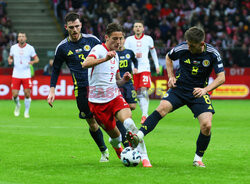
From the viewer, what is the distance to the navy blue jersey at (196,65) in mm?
7883

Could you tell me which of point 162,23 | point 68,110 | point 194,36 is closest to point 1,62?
point 68,110

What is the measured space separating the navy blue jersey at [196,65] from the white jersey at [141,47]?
24.2 feet

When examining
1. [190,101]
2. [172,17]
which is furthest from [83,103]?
[172,17]

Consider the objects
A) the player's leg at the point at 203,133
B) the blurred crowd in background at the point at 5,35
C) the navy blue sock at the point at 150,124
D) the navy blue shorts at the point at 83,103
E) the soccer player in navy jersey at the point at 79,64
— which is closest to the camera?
the navy blue sock at the point at 150,124

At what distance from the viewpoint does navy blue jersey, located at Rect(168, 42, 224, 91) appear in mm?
7883

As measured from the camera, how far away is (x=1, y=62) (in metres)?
24.0

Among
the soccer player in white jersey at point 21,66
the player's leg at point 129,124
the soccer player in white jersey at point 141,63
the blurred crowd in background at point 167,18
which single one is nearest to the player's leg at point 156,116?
the player's leg at point 129,124

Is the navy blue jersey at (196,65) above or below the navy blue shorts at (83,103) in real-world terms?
above

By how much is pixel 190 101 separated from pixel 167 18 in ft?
73.0

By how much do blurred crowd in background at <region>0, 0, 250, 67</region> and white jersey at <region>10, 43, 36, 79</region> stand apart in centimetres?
900

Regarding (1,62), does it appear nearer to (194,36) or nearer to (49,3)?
(49,3)

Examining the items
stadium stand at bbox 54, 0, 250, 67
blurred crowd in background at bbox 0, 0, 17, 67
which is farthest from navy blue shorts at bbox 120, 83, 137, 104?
stadium stand at bbox 54, 0, 250, 67

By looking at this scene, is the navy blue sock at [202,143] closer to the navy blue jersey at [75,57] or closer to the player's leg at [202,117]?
the player's leg at [202,117]

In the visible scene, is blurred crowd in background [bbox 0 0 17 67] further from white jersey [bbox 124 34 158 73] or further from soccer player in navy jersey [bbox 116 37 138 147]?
soccer player in navy jersey [bbox 116 37 138 147]
